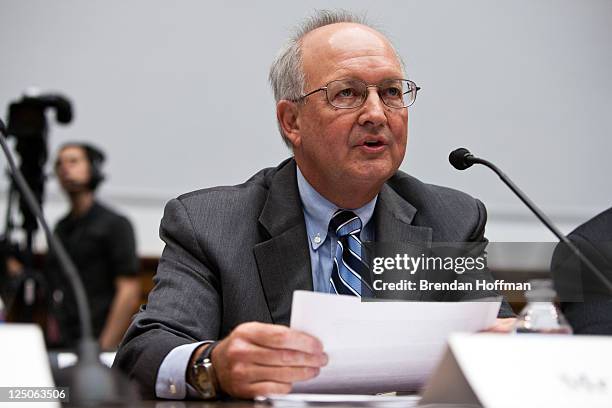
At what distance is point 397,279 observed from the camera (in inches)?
53.9

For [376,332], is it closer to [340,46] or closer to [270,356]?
[270,356]

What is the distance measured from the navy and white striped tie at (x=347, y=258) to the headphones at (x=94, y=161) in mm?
2528

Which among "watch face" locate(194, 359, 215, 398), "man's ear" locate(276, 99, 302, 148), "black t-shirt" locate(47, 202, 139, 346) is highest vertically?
"man's ear" locate(276, 99, 302, 148)

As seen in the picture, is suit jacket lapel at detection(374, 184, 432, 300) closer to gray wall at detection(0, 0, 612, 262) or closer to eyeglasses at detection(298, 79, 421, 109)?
eyeglasses at detection(298, 79, 421, 109)

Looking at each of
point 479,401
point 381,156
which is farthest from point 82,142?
point 479,401

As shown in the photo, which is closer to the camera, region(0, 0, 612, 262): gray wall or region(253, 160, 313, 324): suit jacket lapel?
region(253, 160, 313, 324): suit jacket lapel

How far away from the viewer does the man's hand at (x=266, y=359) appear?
1.22 m

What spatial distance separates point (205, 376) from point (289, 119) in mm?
862

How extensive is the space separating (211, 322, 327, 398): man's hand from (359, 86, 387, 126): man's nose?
28.4 inches

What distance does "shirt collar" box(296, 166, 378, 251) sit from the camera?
189cm

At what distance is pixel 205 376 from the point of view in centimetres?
139

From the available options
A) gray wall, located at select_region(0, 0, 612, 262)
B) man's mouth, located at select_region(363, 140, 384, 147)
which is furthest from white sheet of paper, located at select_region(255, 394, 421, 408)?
gray wall, located at select_region(0, 0, 612, 262)

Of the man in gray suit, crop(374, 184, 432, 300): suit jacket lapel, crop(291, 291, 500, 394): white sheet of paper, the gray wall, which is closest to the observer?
crop(291, 291, 500, 394): white sheet of paper

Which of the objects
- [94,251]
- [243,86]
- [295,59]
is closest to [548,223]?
[295,59]
